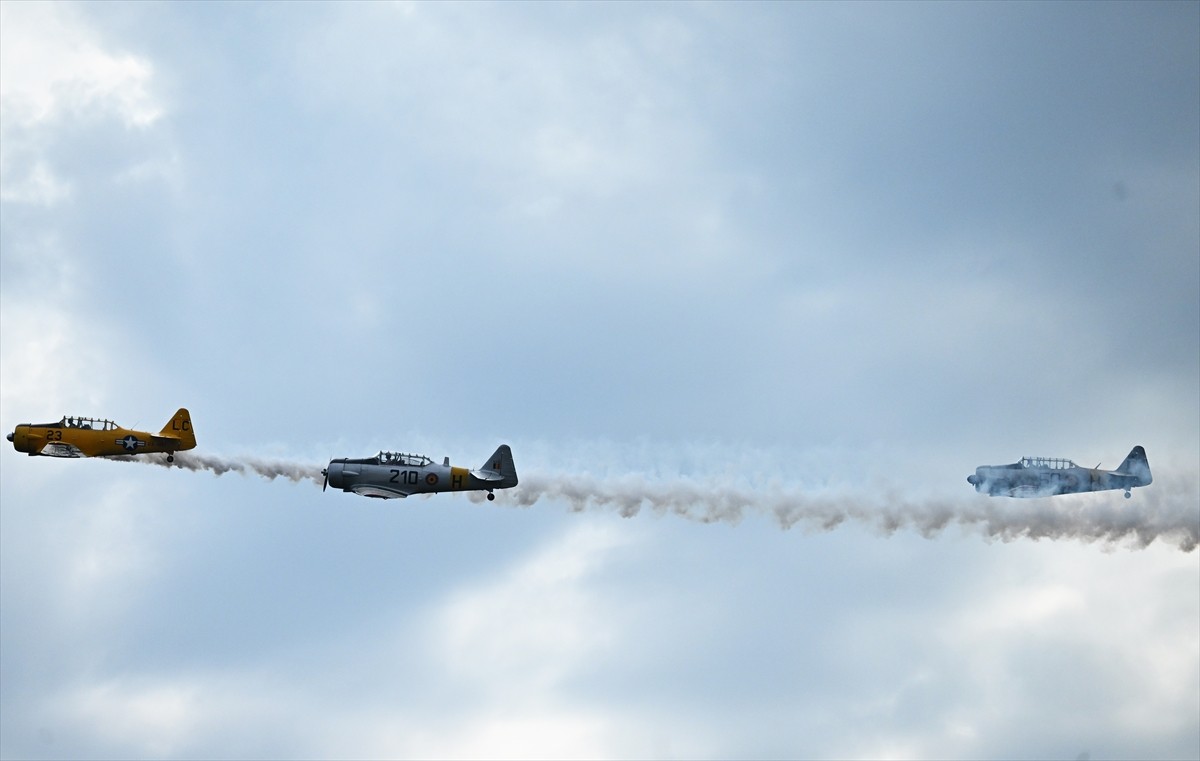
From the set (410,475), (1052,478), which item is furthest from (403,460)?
(1052,478)

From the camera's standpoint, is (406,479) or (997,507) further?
(997,507)

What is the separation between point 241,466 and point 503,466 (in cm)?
1806

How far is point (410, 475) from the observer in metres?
123

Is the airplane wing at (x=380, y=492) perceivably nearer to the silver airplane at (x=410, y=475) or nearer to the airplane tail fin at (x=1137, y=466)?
the silver airplane at (x=410, y=475)

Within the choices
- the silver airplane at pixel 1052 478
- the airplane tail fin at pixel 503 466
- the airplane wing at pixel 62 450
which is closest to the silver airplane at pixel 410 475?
the airplane tail fin at pixel 503 466

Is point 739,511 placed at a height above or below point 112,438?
below

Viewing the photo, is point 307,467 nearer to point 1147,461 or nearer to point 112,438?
point 112,438

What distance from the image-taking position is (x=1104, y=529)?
5192 inches

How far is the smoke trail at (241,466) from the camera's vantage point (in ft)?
416

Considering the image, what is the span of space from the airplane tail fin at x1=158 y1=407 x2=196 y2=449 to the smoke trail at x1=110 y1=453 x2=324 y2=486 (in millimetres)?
1348

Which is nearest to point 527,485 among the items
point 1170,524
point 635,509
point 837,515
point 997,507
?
point 635,509

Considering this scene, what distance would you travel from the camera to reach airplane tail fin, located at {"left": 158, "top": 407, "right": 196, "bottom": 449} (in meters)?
127

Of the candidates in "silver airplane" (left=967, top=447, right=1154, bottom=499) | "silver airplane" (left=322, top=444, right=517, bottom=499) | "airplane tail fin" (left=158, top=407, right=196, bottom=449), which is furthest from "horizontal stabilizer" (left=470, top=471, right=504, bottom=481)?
"silver airplane" (left=967, top=447, right=1154, bottom=499)

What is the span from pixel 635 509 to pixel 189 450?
94.4ft
